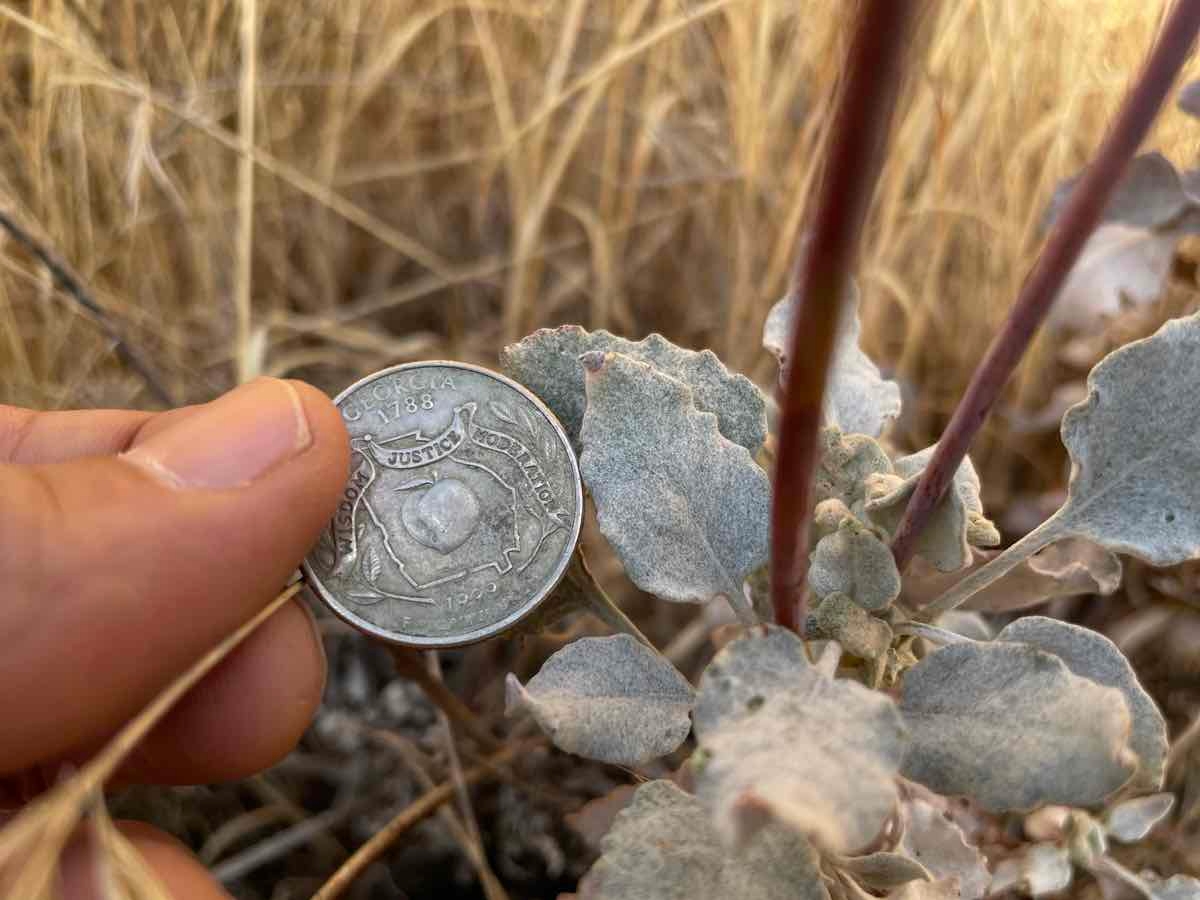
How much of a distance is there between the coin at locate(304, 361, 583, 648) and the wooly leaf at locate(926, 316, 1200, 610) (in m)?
0.25

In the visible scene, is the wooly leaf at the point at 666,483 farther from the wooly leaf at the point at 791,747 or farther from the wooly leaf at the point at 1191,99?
the wooly leaf at the point at 1191,99

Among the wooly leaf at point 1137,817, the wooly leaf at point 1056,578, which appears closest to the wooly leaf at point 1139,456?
the wooly leaf at point 1056,578

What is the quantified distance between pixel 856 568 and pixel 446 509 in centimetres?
28

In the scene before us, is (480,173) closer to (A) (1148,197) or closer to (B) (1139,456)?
(A) (1148,197)

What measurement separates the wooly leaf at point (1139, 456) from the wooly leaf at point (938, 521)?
1.6 inches

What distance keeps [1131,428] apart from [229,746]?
65cm

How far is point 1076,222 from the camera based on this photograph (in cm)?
38

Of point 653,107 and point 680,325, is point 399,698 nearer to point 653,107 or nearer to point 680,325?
point 680,325

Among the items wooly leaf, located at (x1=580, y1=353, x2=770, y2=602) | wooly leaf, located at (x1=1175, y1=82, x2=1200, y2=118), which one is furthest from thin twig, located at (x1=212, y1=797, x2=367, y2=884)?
wooly leaf, located at (x1=1175, y1=82, x2=1200, y2=118)

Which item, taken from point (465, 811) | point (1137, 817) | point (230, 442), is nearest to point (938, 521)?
point (1137, 817)

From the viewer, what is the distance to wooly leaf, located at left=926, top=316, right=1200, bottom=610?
545 mm

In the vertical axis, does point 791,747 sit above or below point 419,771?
above

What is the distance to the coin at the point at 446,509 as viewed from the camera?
677 millimetres

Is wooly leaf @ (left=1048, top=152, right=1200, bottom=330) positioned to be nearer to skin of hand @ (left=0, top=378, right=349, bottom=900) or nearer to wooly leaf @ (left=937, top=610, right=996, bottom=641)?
wooly leaf @ (left=937, top=610, right=996, bottom=641)
